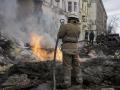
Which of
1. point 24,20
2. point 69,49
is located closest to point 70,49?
point 69,49

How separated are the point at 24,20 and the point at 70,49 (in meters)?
22.5

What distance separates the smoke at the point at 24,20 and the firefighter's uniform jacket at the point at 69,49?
47.3ft

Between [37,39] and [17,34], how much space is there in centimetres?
183

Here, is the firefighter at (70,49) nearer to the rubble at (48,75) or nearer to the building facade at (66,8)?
the rubble at (48,75)

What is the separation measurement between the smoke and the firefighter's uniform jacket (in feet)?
47.3

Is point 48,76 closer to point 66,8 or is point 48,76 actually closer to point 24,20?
point 24,20

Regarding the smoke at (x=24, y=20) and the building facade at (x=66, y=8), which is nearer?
the smoke at (x=24, y=20)

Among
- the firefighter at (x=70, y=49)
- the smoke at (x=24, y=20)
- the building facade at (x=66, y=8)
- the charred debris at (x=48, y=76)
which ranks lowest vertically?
the charred debris at (x=48, y=76)

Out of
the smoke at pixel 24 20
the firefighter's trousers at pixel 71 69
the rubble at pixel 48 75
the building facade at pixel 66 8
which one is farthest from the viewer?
the building facade at pixel 66 8

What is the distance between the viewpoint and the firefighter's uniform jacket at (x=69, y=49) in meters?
10.00

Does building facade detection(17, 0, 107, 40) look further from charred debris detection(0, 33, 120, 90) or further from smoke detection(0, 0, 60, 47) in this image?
charred debris detection(0, 33, 120, 90)

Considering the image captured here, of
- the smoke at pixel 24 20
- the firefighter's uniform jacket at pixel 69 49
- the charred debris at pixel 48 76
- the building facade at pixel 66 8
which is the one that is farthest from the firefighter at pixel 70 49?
the building facade at pixel 66 8

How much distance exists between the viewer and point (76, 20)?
10180 mm

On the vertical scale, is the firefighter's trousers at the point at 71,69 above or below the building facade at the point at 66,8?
below
